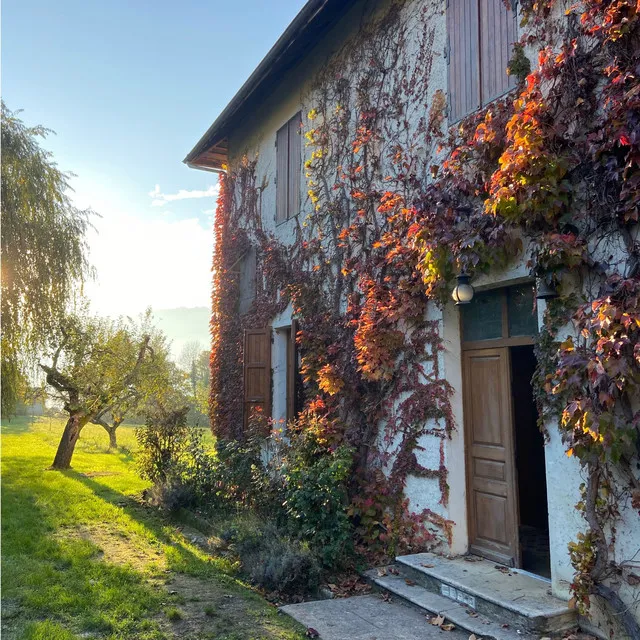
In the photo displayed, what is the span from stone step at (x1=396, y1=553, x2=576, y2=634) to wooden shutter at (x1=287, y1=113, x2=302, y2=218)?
5.45 meters

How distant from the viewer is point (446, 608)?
432 centimetres

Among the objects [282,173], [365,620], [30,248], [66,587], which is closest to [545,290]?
[365,620]

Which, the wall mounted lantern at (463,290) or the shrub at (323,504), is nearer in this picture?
the wall mounted lantern at (463,290)

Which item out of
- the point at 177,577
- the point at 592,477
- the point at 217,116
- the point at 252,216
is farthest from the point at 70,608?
the point at 217,116

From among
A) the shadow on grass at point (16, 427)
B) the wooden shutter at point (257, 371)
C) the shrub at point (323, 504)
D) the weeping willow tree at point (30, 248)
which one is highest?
the weeping willow tree at point (30, 248)

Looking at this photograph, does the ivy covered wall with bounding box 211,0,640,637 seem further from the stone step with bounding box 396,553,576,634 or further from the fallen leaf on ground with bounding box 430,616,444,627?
the fallen leaf on ground with bounding box 430,616,444,627

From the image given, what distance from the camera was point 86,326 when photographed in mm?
14234

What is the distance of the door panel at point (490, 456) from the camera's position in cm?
494

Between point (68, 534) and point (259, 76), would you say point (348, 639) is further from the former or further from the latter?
point (259, 76)

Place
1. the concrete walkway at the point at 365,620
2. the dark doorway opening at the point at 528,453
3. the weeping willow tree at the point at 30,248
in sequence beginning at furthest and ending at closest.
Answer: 1. the weeping willow tree at the point at 30,248
2. the dark doorway opening at the point at 528,453
3. the concrete walkway at the point at 365,620

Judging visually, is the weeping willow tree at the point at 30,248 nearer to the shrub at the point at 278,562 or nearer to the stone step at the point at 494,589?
the shrub at the point at 278,562

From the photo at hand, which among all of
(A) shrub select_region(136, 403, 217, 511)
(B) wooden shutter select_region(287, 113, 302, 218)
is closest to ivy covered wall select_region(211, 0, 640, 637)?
(B) wooden shutter select_region(287, 113, 302, 218)

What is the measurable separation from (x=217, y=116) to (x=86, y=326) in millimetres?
7040

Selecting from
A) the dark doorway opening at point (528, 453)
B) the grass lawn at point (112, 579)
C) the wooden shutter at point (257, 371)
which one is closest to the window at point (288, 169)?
the wooden shutter at point (257, 371)
